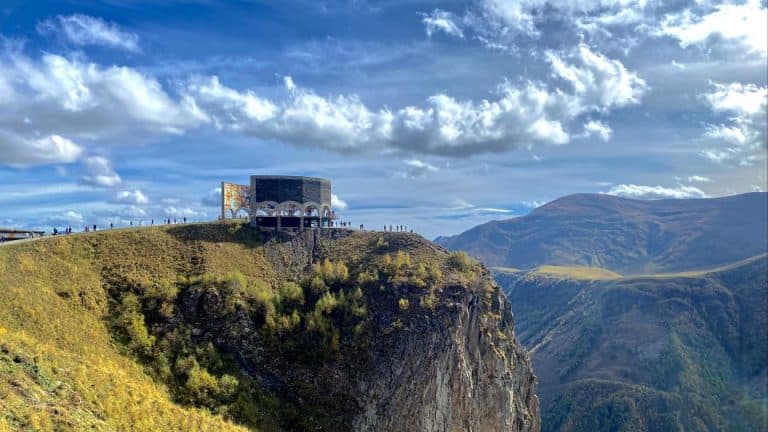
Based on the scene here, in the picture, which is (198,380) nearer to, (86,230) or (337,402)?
(337,402)

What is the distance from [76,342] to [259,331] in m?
18.2

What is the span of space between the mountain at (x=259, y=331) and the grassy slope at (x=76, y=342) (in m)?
0.20

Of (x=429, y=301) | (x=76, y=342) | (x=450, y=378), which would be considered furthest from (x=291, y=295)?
(x=76, y=342)

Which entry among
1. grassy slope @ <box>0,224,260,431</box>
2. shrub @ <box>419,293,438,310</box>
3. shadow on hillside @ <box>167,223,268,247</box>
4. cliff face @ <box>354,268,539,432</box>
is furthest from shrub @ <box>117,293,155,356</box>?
shrub @ <box>419,293,438,310</box>

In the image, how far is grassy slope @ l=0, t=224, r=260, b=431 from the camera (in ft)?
102

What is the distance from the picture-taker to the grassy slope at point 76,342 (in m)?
31.2

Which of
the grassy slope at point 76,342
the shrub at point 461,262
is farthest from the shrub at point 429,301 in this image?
the grassy slope at point 76,342

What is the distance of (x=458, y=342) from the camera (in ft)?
202

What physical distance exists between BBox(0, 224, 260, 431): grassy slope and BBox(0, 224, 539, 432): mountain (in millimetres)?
198

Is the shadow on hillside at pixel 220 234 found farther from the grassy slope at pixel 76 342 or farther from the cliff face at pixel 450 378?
the cliff face at pixel 450 378

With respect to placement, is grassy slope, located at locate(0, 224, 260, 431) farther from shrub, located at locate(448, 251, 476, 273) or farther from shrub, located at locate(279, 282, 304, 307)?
shrub, located at locate(448, 251, 476, 273)

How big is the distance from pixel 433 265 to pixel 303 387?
23.5 m

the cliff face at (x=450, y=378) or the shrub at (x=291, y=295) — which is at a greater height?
the shrub at (x=291, y=295)

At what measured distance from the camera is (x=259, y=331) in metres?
59.3
